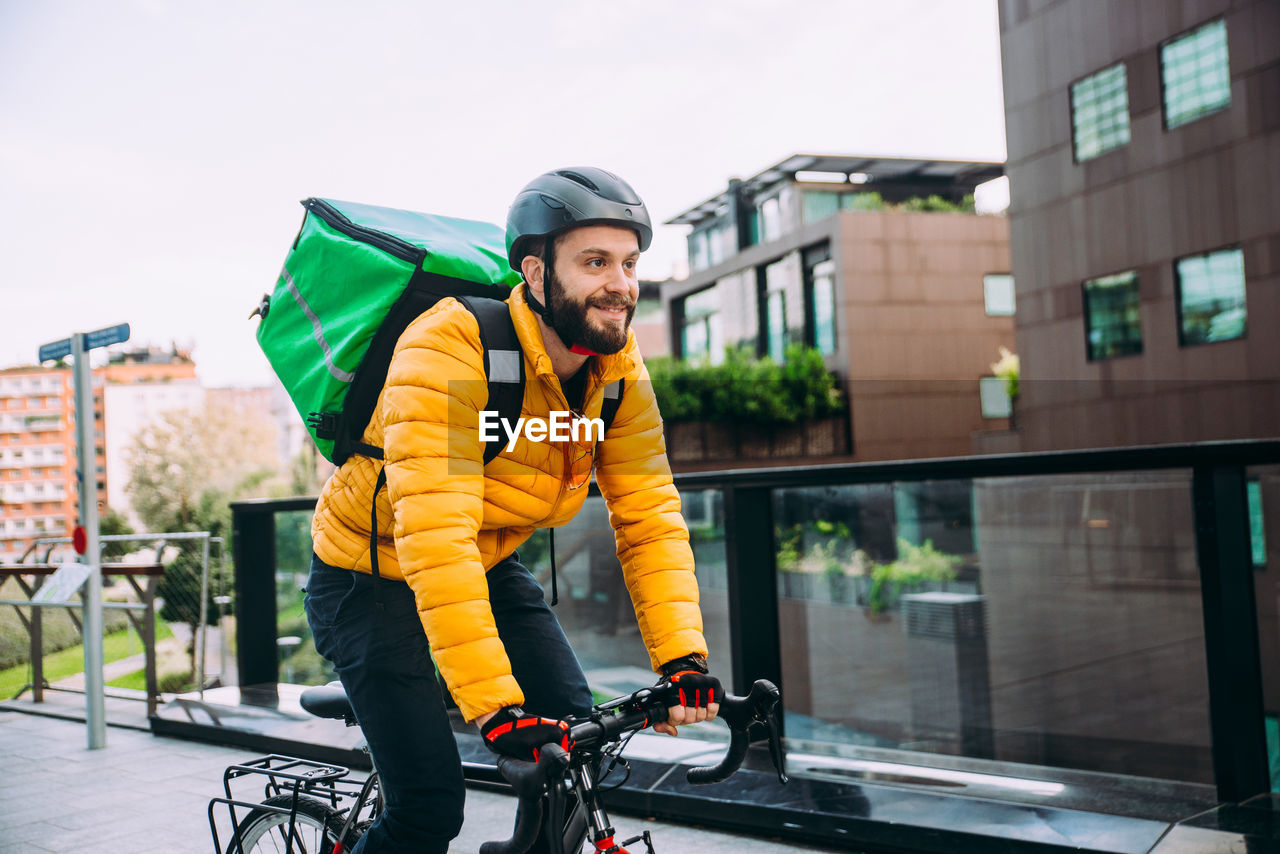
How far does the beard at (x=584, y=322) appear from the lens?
7.69 ft

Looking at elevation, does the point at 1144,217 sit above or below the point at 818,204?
below

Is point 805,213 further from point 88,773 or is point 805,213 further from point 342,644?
point 342,644

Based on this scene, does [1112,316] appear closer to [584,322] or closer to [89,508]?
[89,508]

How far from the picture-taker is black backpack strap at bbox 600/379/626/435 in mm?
2572

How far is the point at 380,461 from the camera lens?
246cm

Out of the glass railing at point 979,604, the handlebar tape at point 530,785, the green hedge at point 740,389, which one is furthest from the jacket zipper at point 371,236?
the green hedge at point 740,389

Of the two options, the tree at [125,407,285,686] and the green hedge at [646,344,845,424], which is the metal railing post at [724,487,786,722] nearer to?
the green hedge at [646,344,845,424]

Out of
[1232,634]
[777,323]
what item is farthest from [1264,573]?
[777,323]

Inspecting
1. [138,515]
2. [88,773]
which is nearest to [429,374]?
[88,773]

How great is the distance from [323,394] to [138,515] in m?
60.9

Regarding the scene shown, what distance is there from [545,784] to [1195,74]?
2200cm

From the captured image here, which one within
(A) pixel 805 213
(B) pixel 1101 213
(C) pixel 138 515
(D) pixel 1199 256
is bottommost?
(C) pixel 138 515

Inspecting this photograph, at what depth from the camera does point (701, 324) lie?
47.1 m

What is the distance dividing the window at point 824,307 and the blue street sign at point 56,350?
32505 millimetres
